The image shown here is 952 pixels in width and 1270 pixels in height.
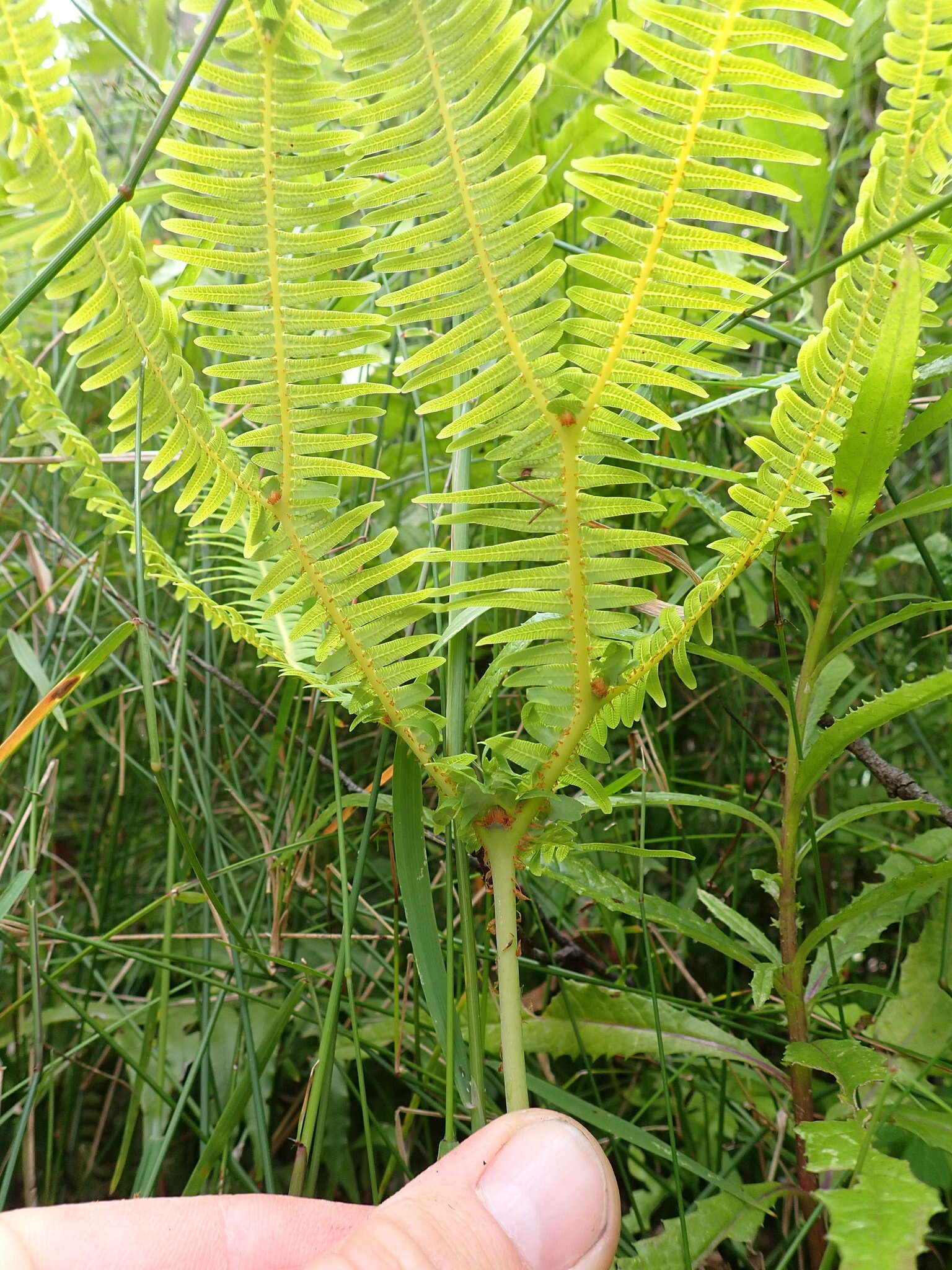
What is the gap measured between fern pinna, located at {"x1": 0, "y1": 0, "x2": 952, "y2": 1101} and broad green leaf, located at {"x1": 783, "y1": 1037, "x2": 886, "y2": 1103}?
0.61 feet

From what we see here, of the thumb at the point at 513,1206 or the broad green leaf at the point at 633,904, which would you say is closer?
the thumb at the point at 513,1206

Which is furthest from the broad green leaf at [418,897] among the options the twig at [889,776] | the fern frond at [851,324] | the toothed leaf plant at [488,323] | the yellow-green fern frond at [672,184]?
the twig at [889,776]

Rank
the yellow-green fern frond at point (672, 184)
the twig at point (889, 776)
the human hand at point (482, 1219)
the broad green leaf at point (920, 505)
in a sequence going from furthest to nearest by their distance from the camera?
the twig at point (889, 776) → the broad green leaf at point (920, 505) → the human hand at point (482, 1219) → the yellow-green fern frond at point (672, 184)

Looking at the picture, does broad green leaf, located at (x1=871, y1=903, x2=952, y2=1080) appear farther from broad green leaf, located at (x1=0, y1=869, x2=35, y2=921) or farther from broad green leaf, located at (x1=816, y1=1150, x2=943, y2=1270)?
broad green leaf, located at (x1=0, y1=869, x2=35, y2=921)

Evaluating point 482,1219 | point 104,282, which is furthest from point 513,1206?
point 104,282

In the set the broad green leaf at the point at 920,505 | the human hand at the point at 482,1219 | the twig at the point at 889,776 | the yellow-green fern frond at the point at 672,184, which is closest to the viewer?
the yellow-green fern frond at the point at 672,184

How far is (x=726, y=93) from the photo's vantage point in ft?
1.11

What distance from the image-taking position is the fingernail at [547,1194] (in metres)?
0.45

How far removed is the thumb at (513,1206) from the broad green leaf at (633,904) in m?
0.15

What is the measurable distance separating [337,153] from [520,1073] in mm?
442

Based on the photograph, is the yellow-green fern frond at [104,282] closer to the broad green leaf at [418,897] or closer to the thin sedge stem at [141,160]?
the thin sedge stem at [141,160]

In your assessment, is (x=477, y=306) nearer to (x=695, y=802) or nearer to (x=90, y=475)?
(x=90, y=475)

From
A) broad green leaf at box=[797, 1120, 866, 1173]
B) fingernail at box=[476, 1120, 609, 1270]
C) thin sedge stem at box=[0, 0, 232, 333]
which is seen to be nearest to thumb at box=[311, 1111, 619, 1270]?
fingernail at box=[476, 1120, 609, 1270]

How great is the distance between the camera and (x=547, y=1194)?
456 mm
